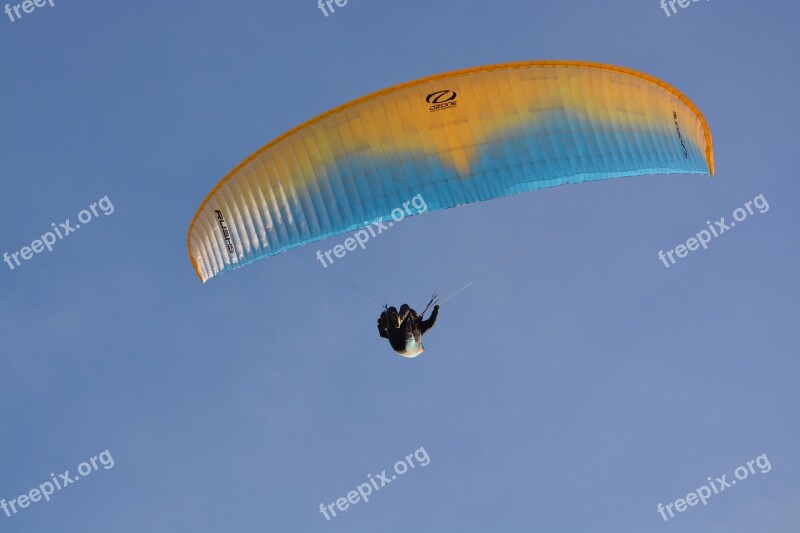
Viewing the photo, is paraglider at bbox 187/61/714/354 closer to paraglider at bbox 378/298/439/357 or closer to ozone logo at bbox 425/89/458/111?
ozone logo at bbox 425/89/458/111

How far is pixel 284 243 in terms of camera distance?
23469mm

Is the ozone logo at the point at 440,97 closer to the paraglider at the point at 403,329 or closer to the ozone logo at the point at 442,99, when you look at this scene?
the ozone logo at the point at 442,99

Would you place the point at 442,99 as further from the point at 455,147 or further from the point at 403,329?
the point at 403,329

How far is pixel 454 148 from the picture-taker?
22656mm

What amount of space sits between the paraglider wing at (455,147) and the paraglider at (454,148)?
0.02 m

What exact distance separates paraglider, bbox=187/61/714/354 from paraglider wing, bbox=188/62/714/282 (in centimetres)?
Result: 2

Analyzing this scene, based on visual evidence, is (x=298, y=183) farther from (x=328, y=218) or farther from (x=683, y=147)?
(x=683, y=147)

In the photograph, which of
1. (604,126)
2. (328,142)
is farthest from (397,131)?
(604,126)

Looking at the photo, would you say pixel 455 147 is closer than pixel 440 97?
No

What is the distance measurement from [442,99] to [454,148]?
3.60ft

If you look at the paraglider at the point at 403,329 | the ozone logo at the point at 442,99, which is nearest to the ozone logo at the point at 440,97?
the ozone logo at the point at 442,99

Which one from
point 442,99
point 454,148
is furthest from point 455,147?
point 442,99

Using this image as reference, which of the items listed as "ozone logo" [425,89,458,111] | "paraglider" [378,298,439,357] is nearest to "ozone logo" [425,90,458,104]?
"ozone logo" [425,89,458,111]

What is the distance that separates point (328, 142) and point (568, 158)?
5.04 metres
